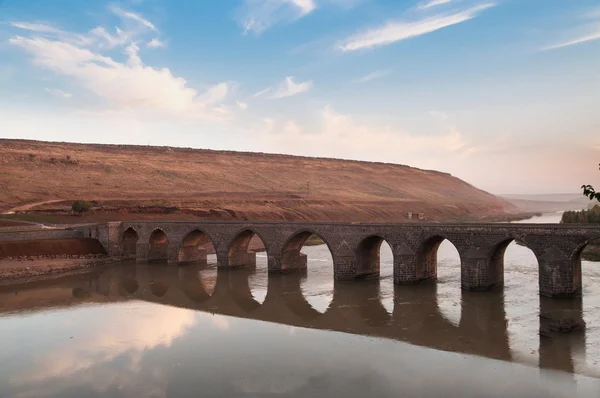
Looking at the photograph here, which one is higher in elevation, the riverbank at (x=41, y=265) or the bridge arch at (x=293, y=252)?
the bridge arch at (x=293, y=252)

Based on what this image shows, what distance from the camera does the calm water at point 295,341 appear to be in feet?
47.5

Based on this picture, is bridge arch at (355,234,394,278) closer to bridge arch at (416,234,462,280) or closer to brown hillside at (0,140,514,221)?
bridge arch at (416,234,462,280)

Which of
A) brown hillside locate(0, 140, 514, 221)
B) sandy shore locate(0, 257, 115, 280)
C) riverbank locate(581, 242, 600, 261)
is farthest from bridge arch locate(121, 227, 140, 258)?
riverbank locate(581, 242, 600, 261)

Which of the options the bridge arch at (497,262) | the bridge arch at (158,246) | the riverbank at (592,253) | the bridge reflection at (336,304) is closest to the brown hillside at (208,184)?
the bridge arch at (158,246)

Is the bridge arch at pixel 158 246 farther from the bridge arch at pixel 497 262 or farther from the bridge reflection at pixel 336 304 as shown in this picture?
the bridge arch at pixel 497 262

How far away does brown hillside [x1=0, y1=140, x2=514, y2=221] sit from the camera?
67000 mm

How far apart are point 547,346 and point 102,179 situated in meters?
73.6

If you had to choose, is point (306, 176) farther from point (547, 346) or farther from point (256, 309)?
point (547, 346)

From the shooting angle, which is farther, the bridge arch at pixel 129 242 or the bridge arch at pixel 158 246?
the bridge arch at pixel 129 242

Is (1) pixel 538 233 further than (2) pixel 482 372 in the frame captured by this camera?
Yes

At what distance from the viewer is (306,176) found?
113 meters

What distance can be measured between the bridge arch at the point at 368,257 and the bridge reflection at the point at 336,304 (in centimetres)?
94

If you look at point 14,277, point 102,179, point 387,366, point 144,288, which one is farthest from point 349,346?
point 102,179

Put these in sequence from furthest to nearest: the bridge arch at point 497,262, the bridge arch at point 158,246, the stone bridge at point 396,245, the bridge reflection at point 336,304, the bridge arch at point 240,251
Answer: the bridge arch at point 158,246
the bridge arch at point 240,251
the bridge arch at point 497,262
the stone bridge at point 396,245
the bridge reflection at point 336,304
